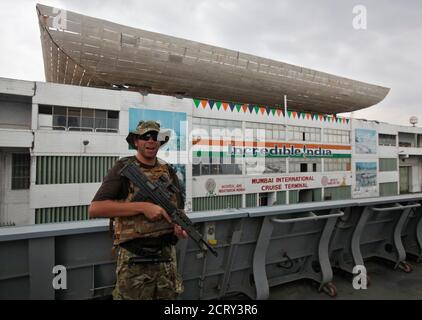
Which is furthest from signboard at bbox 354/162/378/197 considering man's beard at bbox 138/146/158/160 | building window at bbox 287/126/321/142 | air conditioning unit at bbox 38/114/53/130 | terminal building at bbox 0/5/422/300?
air conditioning unit at bbox 38/114/53/130

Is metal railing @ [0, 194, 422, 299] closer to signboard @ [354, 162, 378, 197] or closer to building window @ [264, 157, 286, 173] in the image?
building window @ [264, 157, 286, 173]

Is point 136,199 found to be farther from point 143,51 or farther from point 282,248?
point 143,51

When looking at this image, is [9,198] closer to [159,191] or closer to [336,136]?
[159,191]

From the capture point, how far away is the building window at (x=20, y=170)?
497 inches

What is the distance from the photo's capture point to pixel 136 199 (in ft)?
5.66

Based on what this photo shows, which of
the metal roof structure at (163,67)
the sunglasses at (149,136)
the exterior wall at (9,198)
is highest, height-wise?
the metal roof structure at (163,67)

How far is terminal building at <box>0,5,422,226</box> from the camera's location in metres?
12.0

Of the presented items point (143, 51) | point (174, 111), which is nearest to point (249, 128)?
point (174, 111)

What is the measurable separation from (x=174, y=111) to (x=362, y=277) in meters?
13.5

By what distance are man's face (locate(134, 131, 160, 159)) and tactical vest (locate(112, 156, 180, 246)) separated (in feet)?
0.40

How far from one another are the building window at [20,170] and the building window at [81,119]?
9.37 feet

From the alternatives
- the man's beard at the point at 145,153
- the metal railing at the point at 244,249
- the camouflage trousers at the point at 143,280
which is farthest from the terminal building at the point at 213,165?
the man's beard at the point at 145,153

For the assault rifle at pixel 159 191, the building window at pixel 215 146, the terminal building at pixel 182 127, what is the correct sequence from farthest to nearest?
the building window at pixel 215 146 → the terminal building at pixel 182 127 → the assault rifle at pixel 159 191

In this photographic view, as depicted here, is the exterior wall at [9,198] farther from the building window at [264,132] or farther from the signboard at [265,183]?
the building window at [264,132]
